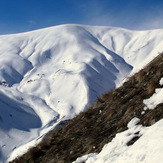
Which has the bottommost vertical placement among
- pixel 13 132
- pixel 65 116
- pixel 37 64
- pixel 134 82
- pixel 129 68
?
pixel 13 132

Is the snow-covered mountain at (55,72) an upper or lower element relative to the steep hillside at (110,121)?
lower

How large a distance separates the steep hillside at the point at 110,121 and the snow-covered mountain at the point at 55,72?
1531 inches

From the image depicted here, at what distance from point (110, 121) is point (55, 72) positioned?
357 ft

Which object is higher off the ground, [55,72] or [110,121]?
[110,121]

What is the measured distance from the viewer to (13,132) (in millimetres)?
72438

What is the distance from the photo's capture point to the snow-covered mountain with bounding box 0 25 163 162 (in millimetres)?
78250

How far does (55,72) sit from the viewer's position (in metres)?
114

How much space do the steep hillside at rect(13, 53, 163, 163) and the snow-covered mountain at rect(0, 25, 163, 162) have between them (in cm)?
3890

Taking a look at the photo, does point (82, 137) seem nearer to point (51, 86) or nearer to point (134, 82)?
point (134, 82)

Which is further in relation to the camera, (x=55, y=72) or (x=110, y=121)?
(x=55, y=72)

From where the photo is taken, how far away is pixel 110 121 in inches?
273

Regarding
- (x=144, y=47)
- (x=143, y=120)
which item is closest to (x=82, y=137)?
(x=143, y=120)

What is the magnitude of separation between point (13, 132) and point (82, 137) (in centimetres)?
7066

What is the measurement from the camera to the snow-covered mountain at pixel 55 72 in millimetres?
78250
